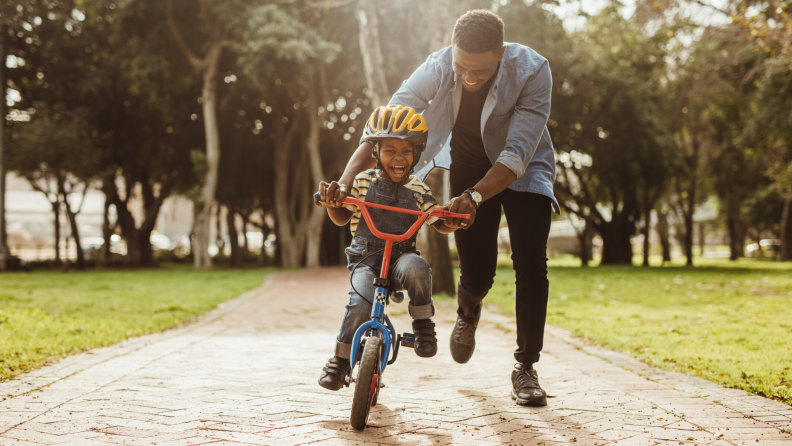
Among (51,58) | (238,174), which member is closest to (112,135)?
(51,58)

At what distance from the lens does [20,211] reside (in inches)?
2335

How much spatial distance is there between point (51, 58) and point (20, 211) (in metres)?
47.8

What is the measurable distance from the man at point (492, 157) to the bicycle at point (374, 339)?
0.17m

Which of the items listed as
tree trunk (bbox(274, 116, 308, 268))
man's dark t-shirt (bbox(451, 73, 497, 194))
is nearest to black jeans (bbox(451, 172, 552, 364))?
man's dark t-shirt (bbox(451, 73, 497, 194))

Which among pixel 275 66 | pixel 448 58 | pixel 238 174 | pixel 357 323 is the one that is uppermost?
pixel 275 66

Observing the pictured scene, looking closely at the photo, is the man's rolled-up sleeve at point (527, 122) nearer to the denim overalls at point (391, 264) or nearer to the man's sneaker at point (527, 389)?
the denim overalls at point (391, 264)

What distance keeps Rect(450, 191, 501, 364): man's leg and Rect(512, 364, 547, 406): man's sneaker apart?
431mm

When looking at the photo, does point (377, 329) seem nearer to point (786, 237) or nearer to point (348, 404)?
point (348, 404)

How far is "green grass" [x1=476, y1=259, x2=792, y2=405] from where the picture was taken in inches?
167

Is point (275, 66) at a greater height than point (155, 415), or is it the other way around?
point (275, 66)

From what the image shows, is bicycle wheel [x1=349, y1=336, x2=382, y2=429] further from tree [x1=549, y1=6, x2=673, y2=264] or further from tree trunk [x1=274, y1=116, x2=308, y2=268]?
tree trunk [x1=274, y1=116, x2=308, y2=268]

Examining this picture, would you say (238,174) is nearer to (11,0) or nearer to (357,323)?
(11,0)

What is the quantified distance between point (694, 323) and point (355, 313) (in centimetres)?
555

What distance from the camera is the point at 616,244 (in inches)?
989
